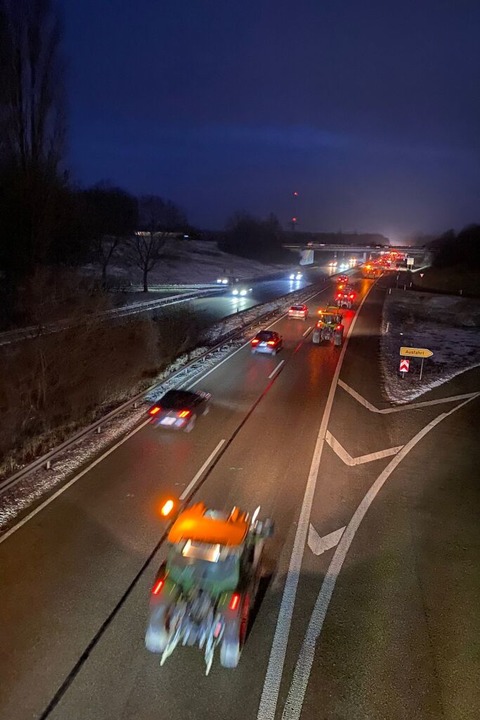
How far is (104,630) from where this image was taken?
807 cm

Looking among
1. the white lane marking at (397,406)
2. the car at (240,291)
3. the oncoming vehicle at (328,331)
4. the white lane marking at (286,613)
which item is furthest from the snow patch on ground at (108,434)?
the car at (240,291)

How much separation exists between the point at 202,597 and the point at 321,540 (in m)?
4.27

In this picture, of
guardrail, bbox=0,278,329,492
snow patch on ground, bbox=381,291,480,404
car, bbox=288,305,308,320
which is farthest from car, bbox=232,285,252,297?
car, bbox=288,305,308,320

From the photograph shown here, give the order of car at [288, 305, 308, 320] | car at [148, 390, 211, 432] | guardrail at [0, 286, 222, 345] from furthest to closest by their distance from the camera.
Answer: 1. car at [288, 305, 308, 320]
2. guardrail at [0, 286, 222, 345]
3. car at [148, 390, 211, 432]

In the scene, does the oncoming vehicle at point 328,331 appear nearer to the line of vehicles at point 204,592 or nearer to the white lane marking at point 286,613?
the white lane marking at point 286,613

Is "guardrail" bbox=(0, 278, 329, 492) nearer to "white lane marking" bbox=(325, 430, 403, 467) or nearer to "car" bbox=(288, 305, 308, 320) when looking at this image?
"car" bbox=(288, 305, 308, 320)

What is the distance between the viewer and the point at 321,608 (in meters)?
8.71

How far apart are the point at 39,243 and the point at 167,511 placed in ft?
80.7

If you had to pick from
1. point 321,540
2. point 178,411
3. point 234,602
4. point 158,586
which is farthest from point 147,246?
point 234,602

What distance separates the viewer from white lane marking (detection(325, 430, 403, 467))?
588 inches

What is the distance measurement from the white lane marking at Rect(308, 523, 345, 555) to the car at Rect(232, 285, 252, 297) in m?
50.0

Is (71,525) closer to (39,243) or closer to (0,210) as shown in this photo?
(39,243)

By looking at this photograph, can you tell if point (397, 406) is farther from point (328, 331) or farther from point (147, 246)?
point (147, 246)

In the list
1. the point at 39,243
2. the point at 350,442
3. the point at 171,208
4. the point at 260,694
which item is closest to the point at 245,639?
the point at 260,694
